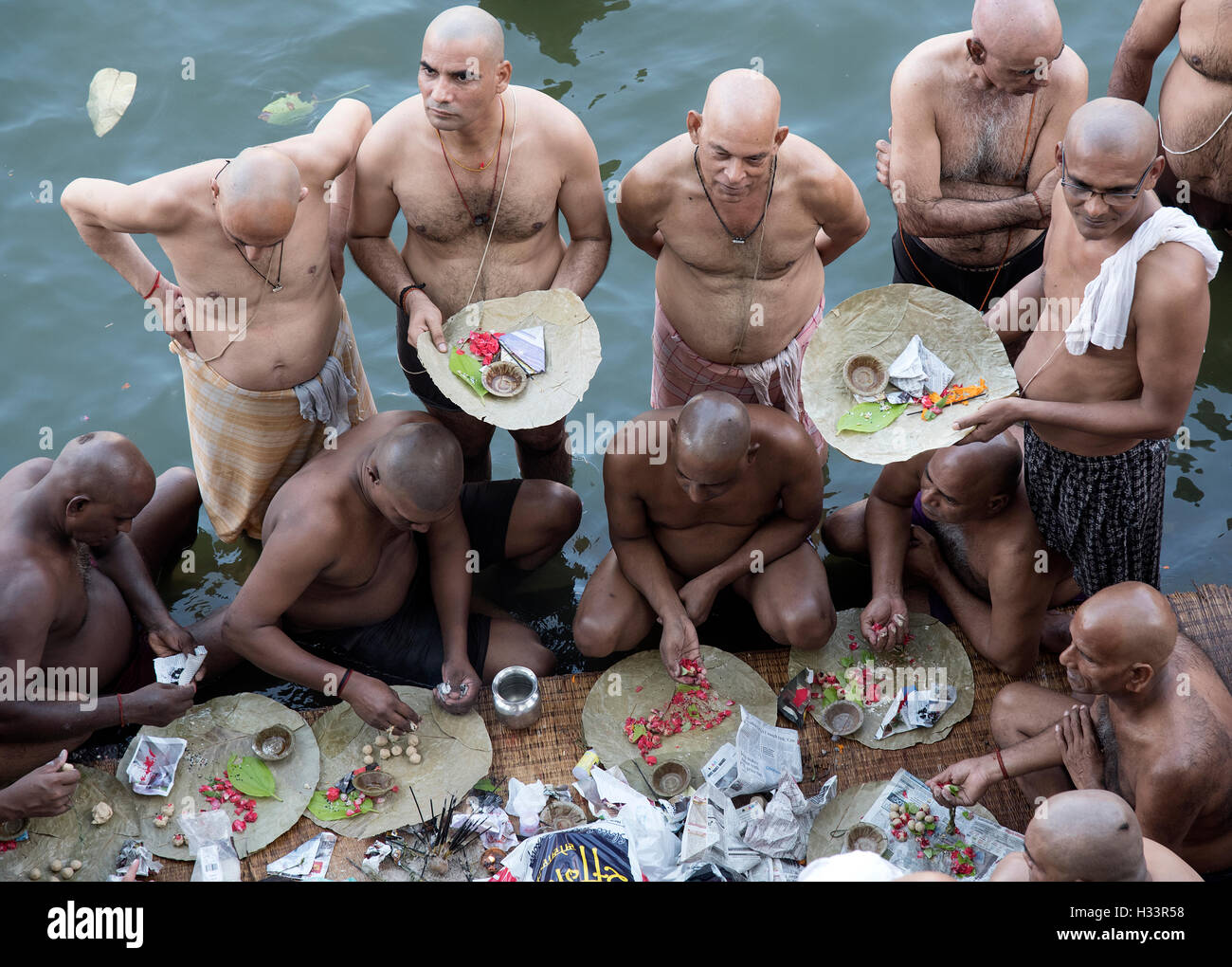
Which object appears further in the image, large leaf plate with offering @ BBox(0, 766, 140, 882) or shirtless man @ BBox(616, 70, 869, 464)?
shirtless man @ BBox(616, 70, 869, 464)

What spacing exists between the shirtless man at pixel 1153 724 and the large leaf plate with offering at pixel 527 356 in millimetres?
2004

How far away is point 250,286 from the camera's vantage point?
463cm

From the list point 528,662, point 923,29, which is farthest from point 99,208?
point 923,29

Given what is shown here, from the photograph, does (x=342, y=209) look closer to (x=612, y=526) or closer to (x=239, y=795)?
(x=612, y=526)

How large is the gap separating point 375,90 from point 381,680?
4.35 meters

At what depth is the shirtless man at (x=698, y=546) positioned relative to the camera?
479cm

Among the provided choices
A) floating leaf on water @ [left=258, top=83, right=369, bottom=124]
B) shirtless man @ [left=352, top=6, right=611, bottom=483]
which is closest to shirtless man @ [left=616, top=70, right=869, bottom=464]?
shirtless man @ [left=352, top=6, right=611, bottom=483]

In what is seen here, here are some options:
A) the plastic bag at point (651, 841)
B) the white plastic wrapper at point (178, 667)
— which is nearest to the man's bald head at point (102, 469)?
the white plastic wrapper at point (178, 667)

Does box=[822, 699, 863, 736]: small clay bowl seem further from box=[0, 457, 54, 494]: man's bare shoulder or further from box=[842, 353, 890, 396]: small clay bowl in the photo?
box=[0, 457, 54, 494]: man's bare shoulder

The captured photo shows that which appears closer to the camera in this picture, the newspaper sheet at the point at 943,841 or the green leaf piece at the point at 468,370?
the newspaper sheet at the point at 943,841

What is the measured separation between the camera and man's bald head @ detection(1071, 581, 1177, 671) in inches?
139

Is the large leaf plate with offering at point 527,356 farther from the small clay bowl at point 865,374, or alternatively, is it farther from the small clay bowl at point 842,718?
the small clay bowl at point 842,718

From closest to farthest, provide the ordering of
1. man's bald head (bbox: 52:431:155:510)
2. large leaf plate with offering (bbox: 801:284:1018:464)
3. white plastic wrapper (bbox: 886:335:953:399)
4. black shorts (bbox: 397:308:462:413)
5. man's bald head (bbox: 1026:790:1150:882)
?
1. man's bald head (bbox: 1026:790:1150:882)
2. man's bald head (bbox: 52:431:155:510)
3. large leaf plate with offering (bbox: 801:284:1018:464)
4. white plastic wrapper (bbox: 886:335:953:399)
5. black shorts (bbox: 397:308:462:413)

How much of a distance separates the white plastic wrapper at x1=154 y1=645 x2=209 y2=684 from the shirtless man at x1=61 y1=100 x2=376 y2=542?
2.48ft
